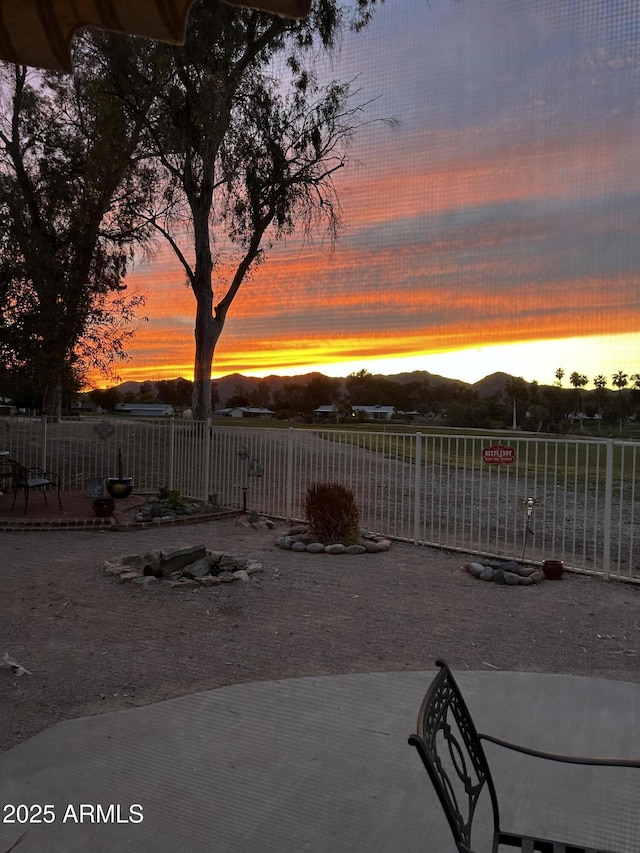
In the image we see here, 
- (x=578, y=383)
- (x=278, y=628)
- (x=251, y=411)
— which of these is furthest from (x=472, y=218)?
(x=251, y=411)

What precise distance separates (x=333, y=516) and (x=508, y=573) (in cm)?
264

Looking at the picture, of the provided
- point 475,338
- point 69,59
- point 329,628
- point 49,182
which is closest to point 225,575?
point 329,628

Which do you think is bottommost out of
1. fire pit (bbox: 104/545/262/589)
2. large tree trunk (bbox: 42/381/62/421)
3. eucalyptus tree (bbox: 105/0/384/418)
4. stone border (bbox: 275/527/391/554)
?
stone border (bbox: 275/527/391/554)

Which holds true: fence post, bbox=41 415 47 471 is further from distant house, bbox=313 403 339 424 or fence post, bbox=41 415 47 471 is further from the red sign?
distant house, bbox=313 403 339 424

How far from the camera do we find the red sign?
28.0 feet

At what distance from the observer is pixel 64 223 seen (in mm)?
20016

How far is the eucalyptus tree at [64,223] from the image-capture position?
15.4 meters

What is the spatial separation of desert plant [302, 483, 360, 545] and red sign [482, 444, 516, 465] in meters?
2.05

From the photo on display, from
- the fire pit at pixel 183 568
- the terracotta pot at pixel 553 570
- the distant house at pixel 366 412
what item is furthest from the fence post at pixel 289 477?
the distant house at pixel 366 412

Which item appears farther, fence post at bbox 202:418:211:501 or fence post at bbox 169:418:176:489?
fence post at bbox 169:418:176:489

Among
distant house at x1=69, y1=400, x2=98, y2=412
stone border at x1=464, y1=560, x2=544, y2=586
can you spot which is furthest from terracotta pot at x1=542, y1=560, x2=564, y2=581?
distant house at x1=69, y1=400, x2=98, y2=412

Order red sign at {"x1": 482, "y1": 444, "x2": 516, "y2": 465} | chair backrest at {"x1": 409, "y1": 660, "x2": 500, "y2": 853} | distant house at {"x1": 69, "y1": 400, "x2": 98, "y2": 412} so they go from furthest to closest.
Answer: distant house at {"x1": 69, "y1": 400, "x2": 98, "y2": 412} → red sign at {"x1": 482, "y1": 444, "x2": 516, "y2": 465} → chair backrest at {"x1": 409, "y1": 660, "x2": 500, "y2": 853}

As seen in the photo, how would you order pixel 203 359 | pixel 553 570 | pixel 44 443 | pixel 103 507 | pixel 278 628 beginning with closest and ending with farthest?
pixel 278 628 < pixel 553 570 < pixel 103 507 < pixel 44 443 < pixel 203 359

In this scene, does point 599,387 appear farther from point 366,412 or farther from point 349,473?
point 349,473
